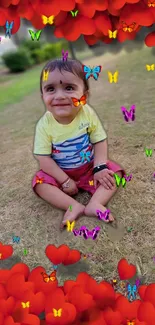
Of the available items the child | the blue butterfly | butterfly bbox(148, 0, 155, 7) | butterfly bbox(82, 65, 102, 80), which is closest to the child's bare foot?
the child

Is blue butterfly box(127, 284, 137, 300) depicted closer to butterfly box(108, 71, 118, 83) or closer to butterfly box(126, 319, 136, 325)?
butterfly box(126, 319, 136, 325)

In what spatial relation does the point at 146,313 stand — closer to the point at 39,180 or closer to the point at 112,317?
the point at 112,317

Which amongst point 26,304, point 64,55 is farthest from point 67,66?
point 26,304

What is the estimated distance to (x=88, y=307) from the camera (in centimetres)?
68

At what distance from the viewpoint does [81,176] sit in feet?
2.78

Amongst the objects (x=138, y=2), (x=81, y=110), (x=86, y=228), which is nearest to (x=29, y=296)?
(x=86, y=228)

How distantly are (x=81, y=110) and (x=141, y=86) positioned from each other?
11 centimetres

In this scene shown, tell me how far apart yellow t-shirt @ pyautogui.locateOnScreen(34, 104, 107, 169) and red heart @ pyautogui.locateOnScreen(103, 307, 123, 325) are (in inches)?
9.6

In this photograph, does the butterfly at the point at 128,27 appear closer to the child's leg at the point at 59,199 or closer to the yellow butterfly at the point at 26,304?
the child's leg at the point at 59,199

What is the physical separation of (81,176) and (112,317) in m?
0.25

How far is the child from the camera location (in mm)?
731

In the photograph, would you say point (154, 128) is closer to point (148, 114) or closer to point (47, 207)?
point (148, 114)

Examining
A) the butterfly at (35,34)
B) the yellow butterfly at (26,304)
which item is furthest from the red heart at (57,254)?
the butterfly at (35,34)

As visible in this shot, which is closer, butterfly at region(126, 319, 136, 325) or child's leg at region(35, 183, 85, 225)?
butterfly at region(126, 319, 136, 325)
